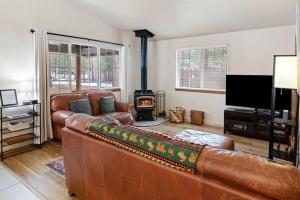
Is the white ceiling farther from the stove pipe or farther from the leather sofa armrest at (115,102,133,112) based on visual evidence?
the leather sofa armrest at (115,102,133,112)

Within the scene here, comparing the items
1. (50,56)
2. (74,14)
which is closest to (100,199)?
Answer: (50,56)

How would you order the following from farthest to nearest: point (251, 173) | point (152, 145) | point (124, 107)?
point (124, 107) → point (152, 145) → point (251, 173)

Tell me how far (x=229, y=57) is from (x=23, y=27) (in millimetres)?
4434

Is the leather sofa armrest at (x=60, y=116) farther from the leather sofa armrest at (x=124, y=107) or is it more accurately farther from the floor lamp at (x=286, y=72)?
the floor lamp at (x=286, y=72)

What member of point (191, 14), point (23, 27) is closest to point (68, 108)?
point (23, 27)

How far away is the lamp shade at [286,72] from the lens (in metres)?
2.70

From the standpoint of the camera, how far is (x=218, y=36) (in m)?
5.49

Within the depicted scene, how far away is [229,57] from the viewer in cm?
535

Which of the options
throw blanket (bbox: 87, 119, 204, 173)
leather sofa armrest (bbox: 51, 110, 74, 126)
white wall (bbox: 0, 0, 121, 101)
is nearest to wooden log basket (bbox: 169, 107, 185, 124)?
leather sofa armrest (bbox: 51, 110, 74, 126)

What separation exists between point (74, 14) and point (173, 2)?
2.22 metres

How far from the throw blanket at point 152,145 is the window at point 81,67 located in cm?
336

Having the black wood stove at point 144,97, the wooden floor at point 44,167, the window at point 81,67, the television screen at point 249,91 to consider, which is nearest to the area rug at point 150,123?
the black wood stove at point 144,97

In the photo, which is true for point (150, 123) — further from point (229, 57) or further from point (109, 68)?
point (229, 57)

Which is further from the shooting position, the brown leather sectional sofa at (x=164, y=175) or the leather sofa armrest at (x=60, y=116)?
the leather sofa armrest at (x=60, y=116)
